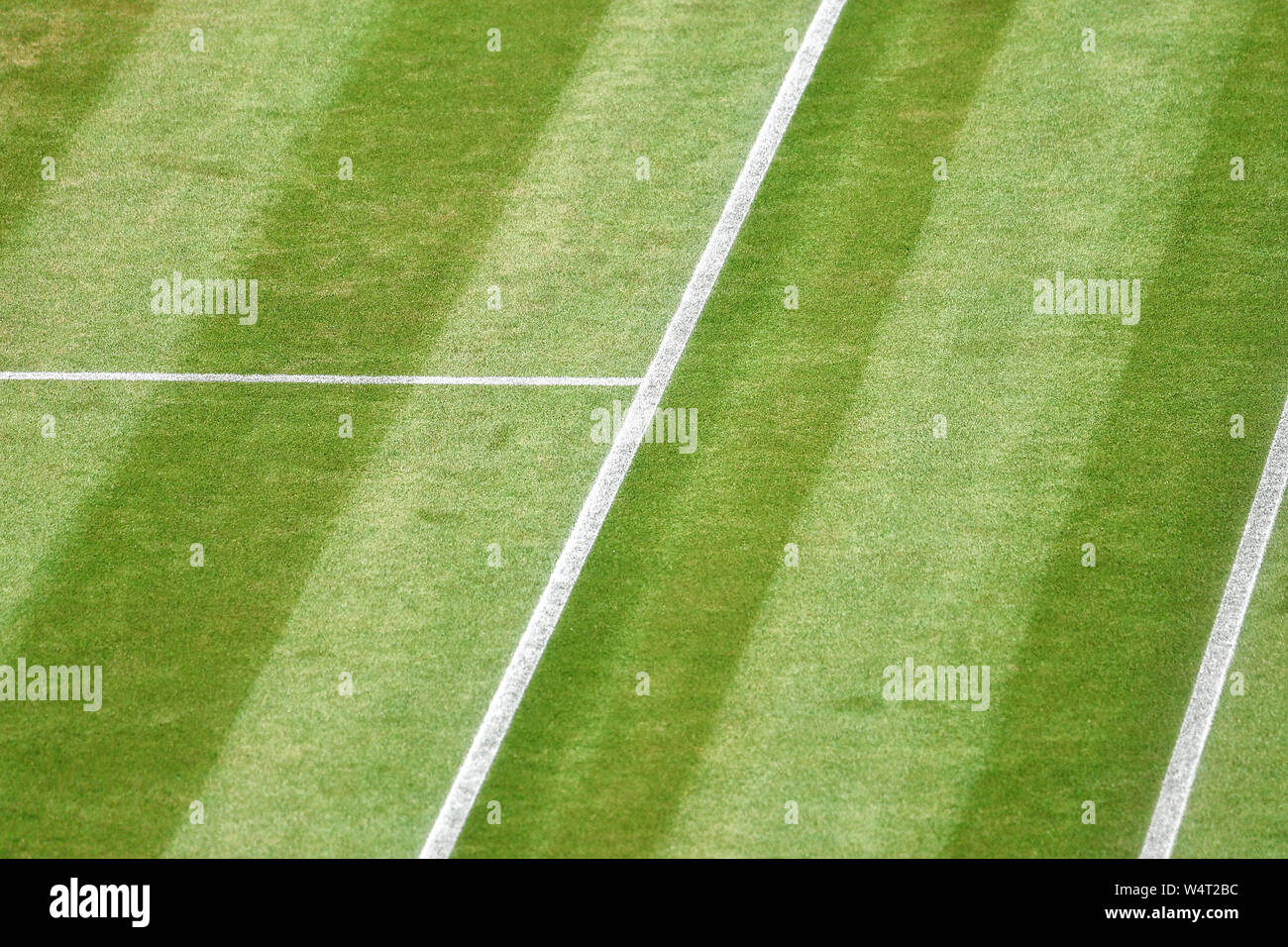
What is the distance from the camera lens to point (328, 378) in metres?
12.0

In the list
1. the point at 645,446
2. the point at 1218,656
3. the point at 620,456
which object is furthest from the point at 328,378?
the point at 1218,656

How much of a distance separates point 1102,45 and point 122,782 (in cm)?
932

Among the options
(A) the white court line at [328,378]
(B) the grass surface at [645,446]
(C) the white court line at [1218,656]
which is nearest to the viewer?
(C) the white court line at [1218,656]

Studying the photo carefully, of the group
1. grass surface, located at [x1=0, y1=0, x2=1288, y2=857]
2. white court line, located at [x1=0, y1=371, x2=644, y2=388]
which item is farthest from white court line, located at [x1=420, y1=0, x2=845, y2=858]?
white court line, located at [x1=0, y1=371, x2=644, y2=388]

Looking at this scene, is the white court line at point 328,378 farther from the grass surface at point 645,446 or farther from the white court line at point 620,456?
the white court line at point 620,456

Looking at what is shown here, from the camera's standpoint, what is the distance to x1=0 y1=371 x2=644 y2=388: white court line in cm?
1198

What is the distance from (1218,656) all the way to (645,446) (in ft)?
11.9

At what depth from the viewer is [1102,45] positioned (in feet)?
47.2

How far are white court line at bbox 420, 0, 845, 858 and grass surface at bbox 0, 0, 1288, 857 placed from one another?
9 cm

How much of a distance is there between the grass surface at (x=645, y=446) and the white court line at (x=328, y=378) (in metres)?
0.08

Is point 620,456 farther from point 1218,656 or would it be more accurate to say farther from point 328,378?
point 1218,656

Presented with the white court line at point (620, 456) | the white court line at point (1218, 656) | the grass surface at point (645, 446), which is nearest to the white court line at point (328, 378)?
the grass surface at point (645, 446)

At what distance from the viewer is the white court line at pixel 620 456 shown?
31.2ft

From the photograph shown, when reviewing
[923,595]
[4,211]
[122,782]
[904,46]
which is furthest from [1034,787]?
[4,211]
